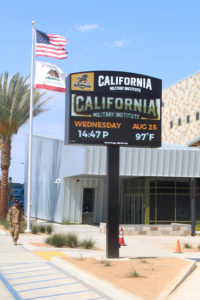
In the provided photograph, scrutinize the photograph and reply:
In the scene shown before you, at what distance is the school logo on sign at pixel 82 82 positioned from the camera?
1595 centimetres

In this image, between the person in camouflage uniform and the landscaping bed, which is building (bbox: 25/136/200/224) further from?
the landscaping bed

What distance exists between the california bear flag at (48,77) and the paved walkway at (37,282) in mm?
14277

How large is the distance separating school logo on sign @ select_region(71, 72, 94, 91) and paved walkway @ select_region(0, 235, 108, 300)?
5.56 m

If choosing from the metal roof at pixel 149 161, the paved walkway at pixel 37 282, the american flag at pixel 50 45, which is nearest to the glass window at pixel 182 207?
the metal roof at pixel 149 161

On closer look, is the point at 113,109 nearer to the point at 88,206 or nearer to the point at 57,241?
the point at 57,241

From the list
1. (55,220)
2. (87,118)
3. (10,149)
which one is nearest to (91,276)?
(87,118)

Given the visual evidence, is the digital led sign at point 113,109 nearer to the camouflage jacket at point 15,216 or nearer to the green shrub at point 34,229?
the camouflage jacket at point 15,216

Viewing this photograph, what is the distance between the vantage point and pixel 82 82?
52.7ft

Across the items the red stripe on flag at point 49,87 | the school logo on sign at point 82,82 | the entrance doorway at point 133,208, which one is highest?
the red stripe on flag at point 49,87

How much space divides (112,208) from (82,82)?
4.16 metres

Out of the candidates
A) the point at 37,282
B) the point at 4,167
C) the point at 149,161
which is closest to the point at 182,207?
the point at 149,161

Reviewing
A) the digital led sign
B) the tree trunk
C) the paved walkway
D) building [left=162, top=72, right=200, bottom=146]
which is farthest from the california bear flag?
building [left=162, top=72, right=200, bottom=146]

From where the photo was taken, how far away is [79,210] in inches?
1462

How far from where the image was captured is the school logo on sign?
52.3 feet
